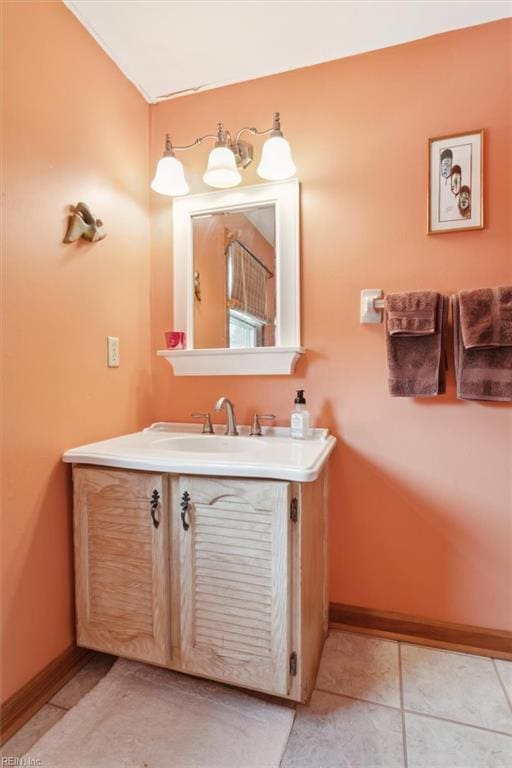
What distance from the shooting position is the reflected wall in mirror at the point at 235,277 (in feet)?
4.99

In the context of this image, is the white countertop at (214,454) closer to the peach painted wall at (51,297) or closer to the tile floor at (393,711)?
the peach painted wall at (51,297)

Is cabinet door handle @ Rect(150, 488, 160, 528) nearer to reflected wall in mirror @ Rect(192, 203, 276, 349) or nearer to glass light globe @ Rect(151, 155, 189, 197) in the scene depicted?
reflected wall in mirror @ Rect(192, 203, 276, 349)

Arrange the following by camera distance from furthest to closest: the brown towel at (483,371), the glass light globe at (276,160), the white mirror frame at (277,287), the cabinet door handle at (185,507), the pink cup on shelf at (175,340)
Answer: the pink cup on shelf at (175,340) → the white mirror frame at (277,287) → the glass light globe at (276,160) → the brown towel at (483,371) → the cabinet door handle at (185,507)

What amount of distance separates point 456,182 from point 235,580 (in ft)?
4.93

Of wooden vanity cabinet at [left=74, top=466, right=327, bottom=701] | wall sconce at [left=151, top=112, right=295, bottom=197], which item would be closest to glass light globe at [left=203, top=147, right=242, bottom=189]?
→ wall sconce at [left=151, top=112, right=295, bottom=197]

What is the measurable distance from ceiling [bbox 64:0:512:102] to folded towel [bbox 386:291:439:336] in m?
0.95

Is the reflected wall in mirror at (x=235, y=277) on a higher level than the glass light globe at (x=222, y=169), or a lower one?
lower

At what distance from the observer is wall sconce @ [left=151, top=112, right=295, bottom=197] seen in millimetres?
1390

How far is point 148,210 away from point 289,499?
4.64ft

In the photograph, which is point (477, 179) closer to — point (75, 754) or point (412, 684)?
point (412, 684)

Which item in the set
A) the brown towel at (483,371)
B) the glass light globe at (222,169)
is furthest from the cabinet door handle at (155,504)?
the glass light globe at (222,169)

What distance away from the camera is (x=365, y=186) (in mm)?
1422

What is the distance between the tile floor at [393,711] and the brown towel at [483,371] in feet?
3.01

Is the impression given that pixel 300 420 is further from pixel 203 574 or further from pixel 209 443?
pixel 203 574
